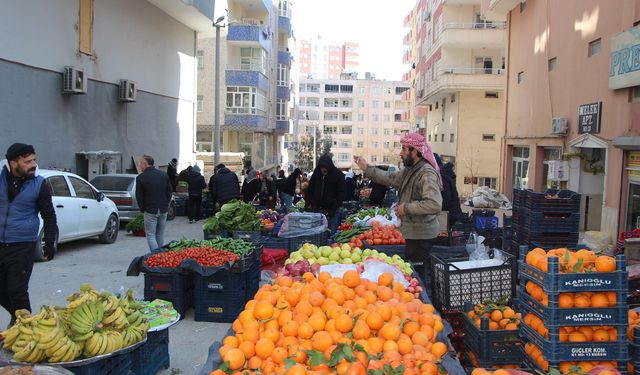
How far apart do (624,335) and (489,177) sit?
106ft

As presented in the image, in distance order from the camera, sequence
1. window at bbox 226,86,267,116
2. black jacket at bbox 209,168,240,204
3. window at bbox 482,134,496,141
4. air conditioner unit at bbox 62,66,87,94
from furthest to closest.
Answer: window at bbox 226,86,267,116 → window at bbox 482,134,496,141 → air conditioner unit at bbox 62,66,87,94 → black jacket at bbox 209,168,240,204

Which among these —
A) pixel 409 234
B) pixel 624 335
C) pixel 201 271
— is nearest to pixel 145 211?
pixel 201 271

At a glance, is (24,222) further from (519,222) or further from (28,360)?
(519,222)

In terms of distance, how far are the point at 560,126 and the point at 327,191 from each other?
10.0 m

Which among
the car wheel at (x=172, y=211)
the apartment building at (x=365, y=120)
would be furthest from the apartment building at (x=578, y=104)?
the apartment building at (x=365, y=120)

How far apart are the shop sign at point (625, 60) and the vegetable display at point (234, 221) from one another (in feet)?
29.1

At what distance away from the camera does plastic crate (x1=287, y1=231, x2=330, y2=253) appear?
31.8 feet

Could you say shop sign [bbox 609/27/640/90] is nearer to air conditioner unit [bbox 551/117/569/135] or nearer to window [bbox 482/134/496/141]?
air conditioner unit [bbox 551/117/569/135]

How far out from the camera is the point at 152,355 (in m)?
5.30

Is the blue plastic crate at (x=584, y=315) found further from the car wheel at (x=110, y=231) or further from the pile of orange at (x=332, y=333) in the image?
the car wheel at (x=110, y=231)

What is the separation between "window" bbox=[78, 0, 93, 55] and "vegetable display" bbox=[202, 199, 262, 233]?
981 centimetres

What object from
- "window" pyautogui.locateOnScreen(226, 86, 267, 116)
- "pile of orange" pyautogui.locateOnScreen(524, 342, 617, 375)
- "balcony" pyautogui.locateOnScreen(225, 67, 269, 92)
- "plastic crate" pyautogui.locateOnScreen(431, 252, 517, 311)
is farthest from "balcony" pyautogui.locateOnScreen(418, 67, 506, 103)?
"pile of orange" pyautogui.locateOnScreen(524, 342, 617, 375)

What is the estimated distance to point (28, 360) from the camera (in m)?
3.95

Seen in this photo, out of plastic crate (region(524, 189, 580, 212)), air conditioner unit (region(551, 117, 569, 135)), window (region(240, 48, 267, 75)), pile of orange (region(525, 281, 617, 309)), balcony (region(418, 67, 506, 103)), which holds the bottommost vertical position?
pile of orange (region(525, 281, 617, 309))
